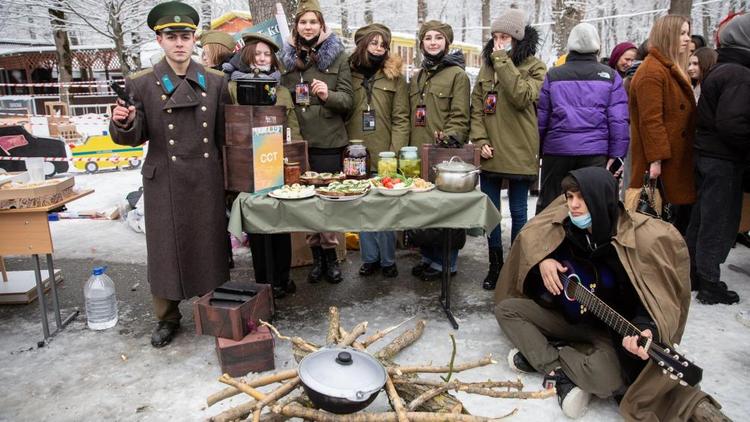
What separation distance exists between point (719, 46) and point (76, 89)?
23461 mm

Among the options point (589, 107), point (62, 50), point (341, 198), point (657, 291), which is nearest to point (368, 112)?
point (341, 198)

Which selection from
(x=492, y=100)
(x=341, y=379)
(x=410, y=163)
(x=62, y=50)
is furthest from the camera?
(x=62, y=50)

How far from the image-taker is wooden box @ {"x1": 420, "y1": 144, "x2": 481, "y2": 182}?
12.6 ft

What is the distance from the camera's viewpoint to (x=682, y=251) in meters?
2.81

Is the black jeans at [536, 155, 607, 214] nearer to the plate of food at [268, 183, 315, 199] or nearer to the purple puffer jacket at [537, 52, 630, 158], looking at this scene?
the purple puffer jacket at [537, 52, 630, 158]

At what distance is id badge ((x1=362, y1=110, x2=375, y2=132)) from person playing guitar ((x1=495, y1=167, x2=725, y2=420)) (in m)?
1.85

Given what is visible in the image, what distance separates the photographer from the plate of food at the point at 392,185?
3.50 metres

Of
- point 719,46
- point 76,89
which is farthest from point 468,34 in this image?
point 719,46

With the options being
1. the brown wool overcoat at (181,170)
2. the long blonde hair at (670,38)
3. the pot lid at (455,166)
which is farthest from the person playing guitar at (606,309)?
the brown wool overcoat at (181,170)

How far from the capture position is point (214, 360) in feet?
11.1

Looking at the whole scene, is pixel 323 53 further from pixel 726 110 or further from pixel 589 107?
pixel 726 110

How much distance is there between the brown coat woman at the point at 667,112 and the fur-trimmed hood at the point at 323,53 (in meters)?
2.42

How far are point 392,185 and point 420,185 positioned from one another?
0.66ft

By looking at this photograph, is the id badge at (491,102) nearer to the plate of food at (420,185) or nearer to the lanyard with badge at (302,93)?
the plate of food at (420,185)
